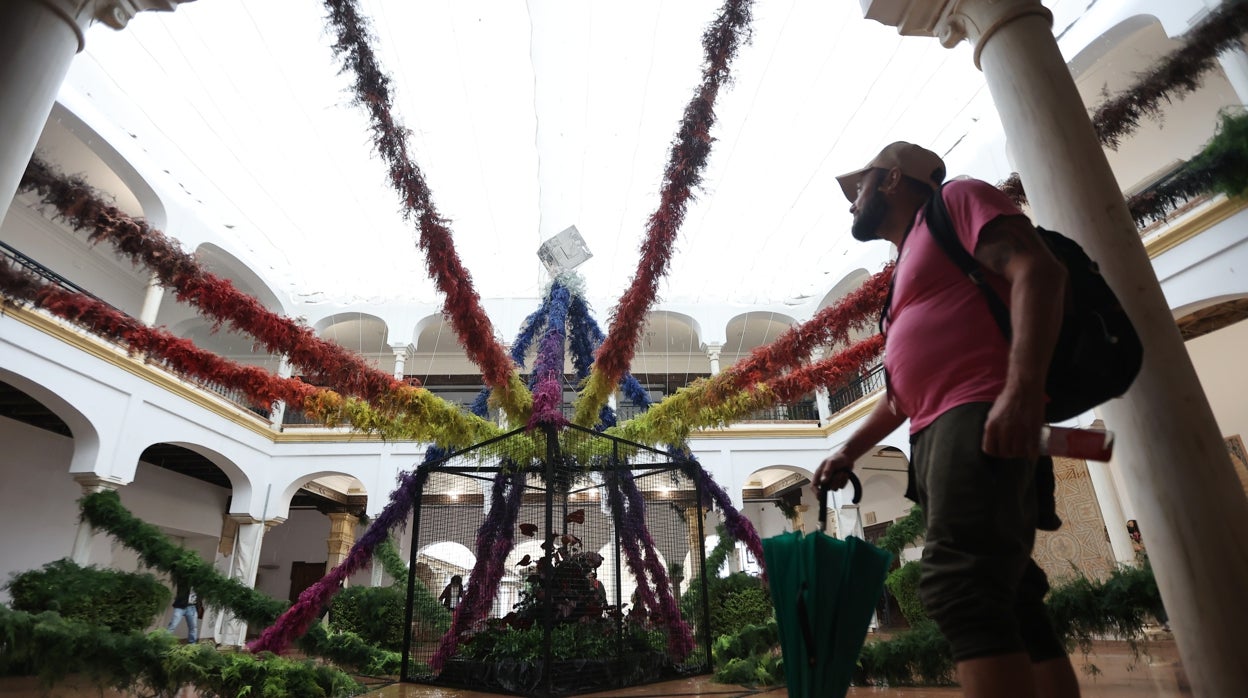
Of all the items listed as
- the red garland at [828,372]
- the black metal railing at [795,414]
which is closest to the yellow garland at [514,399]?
the red garland at [828,372]

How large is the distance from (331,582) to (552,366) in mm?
2405

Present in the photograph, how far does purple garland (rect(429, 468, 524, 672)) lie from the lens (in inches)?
178

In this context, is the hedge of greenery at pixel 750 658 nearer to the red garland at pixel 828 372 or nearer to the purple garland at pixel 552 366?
the red garland at pixel 828 372

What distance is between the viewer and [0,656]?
125 inches

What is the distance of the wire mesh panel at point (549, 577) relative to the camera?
4.33 meters

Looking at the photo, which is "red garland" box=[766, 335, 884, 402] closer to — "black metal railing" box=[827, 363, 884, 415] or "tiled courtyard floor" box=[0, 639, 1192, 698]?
"tiled courtyard floor" box=[0, 639, 1192, 698]

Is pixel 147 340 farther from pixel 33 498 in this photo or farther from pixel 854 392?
pixel 854 392

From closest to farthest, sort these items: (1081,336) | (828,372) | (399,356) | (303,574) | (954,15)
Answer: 1. (1081,336)
2. (954,15)
3. (828,372)
4. (399,356)
5. (303,574)

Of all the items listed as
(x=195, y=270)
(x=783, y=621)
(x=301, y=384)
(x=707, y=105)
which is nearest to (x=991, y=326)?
(x=783, y=621)

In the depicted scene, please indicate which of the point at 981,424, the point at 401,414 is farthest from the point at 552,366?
the point at 981,424

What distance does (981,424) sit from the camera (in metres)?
1.13

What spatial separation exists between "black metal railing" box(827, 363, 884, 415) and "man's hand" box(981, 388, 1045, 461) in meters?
11.5

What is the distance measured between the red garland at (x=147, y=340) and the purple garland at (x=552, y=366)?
162 cm

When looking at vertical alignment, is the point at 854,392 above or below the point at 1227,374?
above
